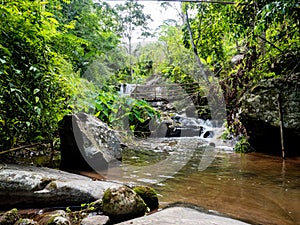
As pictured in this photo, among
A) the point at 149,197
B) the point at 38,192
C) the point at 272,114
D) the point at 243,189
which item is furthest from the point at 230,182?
the point at 272,114

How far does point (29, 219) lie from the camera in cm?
188

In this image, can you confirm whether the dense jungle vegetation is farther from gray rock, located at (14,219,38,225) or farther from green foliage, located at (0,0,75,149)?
gray rock, located at (14,219,38,225)

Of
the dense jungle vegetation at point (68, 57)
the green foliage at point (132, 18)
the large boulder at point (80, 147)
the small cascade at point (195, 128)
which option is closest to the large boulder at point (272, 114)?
the dense jungle vegetation at point (68, 57)

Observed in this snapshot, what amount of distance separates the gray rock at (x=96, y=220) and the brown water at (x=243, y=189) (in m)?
0.62

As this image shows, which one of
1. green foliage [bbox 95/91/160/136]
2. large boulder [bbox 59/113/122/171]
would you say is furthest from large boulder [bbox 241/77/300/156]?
large boulder [bbox 59/113/122/171]

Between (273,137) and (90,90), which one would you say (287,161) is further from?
(90,90)

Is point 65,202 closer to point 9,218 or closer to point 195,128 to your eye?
point 9,218

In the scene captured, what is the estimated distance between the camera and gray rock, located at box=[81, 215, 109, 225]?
182 cm

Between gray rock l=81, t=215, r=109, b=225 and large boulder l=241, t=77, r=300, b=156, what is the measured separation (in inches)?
170

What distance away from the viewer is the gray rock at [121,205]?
1.88 metres

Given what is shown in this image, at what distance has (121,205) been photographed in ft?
6.20

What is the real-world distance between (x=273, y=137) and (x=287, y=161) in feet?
3.15

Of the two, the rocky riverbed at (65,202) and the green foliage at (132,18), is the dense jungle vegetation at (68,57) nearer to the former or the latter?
the rocky riverbed at (65,202)

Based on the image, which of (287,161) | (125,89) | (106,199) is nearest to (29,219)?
(106,199)
